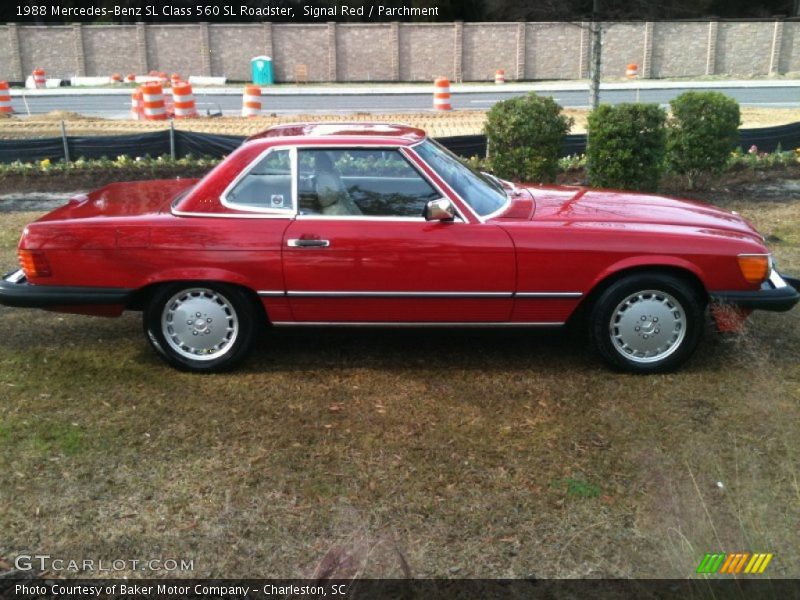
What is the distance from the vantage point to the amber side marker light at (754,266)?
5.00m

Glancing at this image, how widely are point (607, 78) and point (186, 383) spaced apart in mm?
36941

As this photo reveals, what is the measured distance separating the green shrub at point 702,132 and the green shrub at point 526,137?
5.02 feet

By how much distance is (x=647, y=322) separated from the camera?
508cm

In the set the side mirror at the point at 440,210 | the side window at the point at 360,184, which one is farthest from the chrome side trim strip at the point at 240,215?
the side mirror at the point at 440,210

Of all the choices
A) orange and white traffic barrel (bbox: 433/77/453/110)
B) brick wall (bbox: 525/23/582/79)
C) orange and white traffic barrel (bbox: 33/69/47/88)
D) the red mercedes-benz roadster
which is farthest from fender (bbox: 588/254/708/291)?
orange and white traffic barrel (bbox: 33/69/47/88)

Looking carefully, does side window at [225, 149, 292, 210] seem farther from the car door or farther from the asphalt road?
the asphalt road

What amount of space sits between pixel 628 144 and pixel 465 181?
4775 millimetres

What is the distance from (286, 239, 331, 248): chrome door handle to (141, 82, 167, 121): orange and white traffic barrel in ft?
59.0

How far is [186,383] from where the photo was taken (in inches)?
205

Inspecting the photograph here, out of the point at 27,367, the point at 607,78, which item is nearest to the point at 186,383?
the point at 27,367

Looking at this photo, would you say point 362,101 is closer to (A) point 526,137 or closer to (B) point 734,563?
(A) point 526,137

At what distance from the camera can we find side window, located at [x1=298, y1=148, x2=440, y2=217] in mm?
5148

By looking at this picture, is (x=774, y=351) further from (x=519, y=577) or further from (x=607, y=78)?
(x=607, y=78)

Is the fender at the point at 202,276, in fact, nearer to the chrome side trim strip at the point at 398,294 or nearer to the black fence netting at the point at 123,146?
the chrome side trim strip at the point at 398,294
